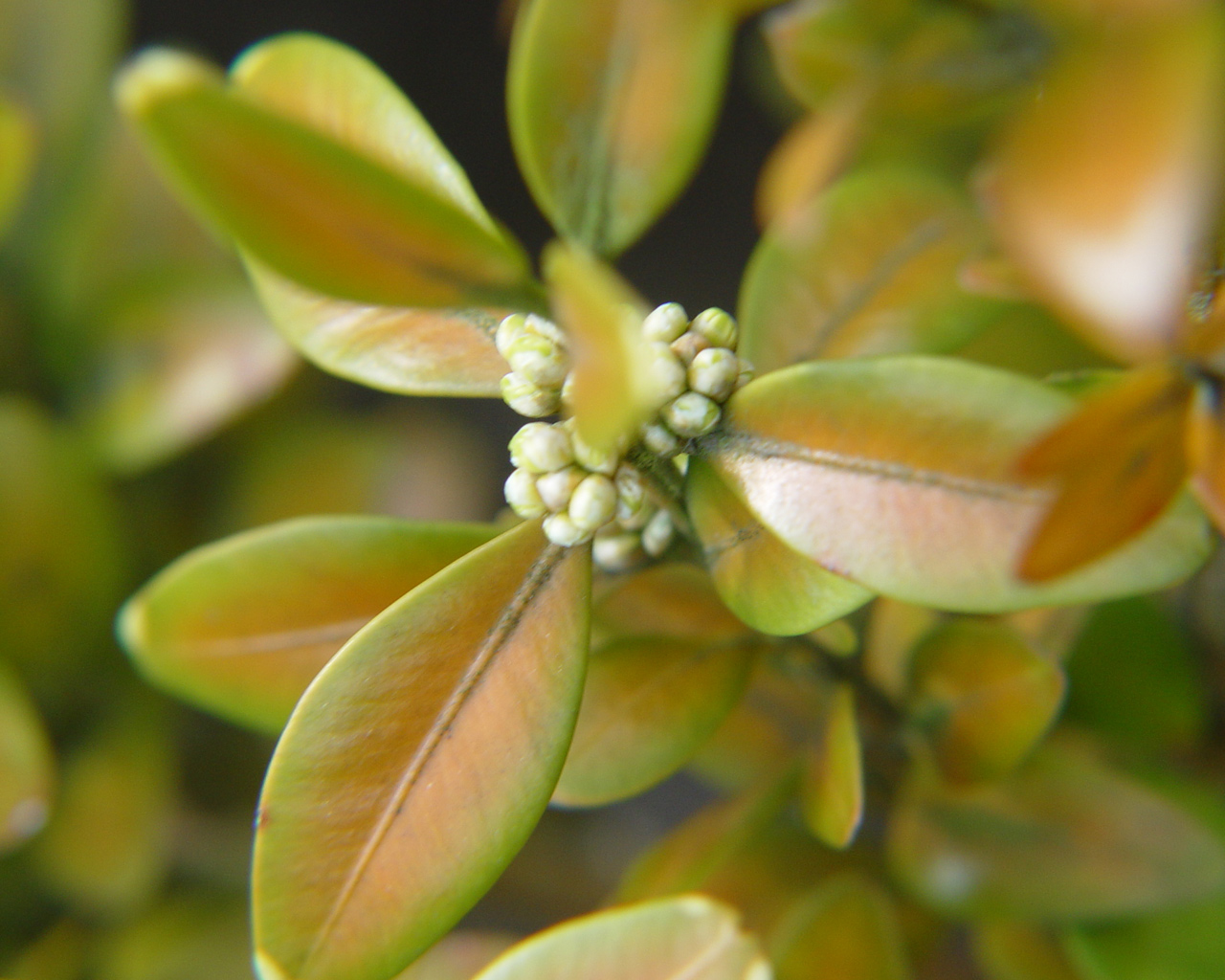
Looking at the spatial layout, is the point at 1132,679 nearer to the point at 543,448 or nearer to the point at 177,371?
the point at 543,448

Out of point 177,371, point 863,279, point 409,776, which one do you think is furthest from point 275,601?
point 177,371

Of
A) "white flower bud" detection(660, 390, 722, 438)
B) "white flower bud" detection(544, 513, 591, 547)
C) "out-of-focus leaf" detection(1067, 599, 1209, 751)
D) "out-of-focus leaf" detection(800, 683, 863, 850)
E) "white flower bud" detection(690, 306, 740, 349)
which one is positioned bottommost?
"out-of-focus leaf" detection(1067, 599, 1209, 751)

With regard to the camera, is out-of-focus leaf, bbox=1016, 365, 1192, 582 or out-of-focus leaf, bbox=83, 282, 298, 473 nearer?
out-of-focus leaf, bbox=1016, 365, 1192, 582

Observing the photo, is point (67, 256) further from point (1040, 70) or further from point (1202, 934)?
point (1202, 934)

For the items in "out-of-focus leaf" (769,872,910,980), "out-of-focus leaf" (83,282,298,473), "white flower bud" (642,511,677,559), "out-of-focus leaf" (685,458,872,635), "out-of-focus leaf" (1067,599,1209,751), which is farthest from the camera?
"out-of-focus leaf" (83,282,298,473)

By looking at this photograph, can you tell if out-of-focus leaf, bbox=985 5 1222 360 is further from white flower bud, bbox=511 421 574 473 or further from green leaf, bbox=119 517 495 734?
green leaf, bbox=119 517 495 734

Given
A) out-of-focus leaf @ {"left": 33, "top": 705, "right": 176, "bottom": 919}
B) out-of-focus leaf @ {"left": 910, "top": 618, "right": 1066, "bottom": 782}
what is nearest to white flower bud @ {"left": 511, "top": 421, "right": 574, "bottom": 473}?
out-of-focus leaf @ {"left": 910, "top": 618, "right": 1066, "bottom": 782}
